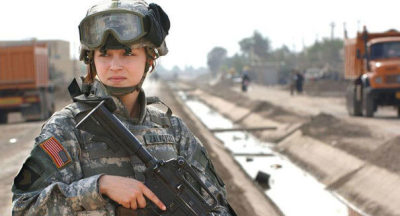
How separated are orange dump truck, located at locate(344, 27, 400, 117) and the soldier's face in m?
19.1

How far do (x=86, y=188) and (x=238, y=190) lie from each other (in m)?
8.52

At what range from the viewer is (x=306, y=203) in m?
11.4

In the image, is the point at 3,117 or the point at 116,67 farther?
the point at 3,117

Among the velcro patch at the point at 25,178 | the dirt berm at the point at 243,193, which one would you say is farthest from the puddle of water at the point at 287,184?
the velcro patch at the point at 25,178

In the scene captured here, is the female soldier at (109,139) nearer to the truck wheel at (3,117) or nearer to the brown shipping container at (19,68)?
the brown shipping container at (19,68)

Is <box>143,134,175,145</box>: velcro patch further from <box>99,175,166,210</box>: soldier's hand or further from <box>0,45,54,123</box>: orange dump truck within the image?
<box>0,45,54,123</box>: orange dump truck

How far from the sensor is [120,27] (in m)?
2.75

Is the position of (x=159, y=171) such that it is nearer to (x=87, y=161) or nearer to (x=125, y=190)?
(x=125, y=190)

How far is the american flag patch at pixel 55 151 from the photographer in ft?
8.17

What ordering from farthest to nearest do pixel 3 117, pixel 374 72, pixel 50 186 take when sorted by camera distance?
pixel 3 117 → pixel 374 72 → pixel 50 186

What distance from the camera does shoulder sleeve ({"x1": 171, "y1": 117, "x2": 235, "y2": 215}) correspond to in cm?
287

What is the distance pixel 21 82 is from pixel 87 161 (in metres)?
22.2

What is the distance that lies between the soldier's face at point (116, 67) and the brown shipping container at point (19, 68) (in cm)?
2174

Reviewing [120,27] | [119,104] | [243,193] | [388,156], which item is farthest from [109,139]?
[388,156]
